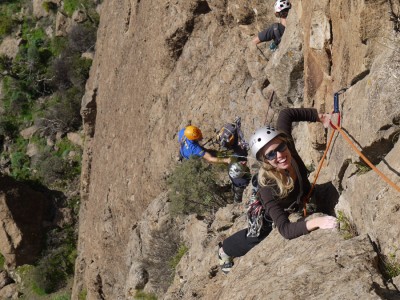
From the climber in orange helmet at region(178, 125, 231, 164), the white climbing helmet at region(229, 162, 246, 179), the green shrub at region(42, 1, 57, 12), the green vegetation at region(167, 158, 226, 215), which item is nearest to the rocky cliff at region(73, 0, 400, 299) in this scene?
the green vegetation at region(167, 158, 226, 215)

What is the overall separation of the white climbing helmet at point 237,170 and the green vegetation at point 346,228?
4249 millimetres

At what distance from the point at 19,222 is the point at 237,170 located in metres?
16.6

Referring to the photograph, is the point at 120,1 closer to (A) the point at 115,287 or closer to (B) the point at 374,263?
(A) the point at 115,287

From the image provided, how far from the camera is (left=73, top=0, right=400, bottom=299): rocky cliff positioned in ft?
13.0

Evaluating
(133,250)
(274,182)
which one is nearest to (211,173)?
(133,250)

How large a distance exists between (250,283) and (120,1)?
13084 mm

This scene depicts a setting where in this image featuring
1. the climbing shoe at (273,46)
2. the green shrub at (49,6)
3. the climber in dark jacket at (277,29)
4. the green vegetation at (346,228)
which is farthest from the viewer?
the green shrub at (49,6)

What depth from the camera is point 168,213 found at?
992cm

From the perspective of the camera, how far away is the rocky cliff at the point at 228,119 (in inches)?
156

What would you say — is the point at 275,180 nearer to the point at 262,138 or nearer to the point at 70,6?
the point at 262,138

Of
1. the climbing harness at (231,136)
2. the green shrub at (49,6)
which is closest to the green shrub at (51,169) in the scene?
the green shrub at (49,6)

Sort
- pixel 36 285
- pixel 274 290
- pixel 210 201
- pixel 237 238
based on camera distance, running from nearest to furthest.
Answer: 1. pixel 274 290
2. pixel 237 238
3. pixel 210 201
4. pixel 36 285

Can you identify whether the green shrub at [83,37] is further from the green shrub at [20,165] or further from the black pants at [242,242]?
the black pants at [242,242]

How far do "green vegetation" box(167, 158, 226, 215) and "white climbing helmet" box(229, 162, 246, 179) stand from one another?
1.04m
